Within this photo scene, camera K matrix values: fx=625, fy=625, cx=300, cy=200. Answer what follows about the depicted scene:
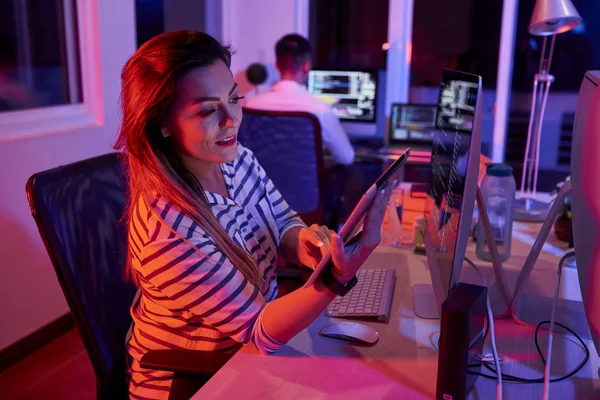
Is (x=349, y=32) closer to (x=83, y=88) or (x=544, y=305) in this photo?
(x=83, y=88)

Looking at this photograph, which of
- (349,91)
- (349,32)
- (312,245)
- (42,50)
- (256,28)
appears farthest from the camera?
(349,32)

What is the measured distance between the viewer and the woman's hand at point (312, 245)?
147cm

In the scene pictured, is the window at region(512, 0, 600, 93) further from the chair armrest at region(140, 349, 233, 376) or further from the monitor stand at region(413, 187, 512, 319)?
the chair armrest at region(140, 349, 233, 376)

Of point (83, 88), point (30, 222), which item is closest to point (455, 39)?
Answer: point (83, 88)

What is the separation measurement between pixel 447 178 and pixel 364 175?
2.91 m

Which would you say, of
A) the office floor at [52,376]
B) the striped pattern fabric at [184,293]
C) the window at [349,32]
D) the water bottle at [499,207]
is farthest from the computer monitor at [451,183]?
the window at [349,32]

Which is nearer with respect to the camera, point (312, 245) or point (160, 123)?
point (160, 123)

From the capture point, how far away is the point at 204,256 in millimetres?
1166

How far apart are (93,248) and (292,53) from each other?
7.76 ft

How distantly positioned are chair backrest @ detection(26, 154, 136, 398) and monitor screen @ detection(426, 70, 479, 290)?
709 mm

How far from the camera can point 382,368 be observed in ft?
3.70

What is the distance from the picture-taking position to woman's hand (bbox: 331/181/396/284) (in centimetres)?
104

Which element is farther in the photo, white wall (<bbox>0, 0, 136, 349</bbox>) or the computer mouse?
white wall (<bbox>0, 0, 136, 349</bbox>)

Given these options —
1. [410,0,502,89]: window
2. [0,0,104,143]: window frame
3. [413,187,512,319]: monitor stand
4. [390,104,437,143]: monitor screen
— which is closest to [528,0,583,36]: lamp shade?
[413,187,512,319]: monitor stand
